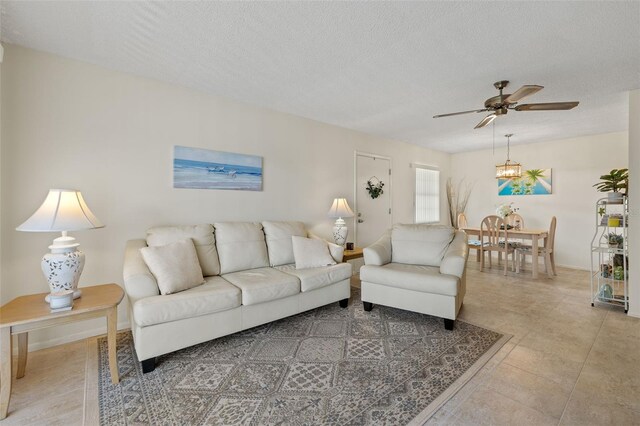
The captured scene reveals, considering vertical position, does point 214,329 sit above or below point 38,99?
below

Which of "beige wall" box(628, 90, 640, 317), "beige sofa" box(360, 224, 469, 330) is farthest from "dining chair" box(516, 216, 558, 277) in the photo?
"beige sofa" box(360, 224, 469, 330)

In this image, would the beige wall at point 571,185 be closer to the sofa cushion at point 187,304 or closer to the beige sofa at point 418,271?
the beige sofa at point 418,271

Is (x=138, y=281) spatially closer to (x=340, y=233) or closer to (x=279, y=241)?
(x=279, y=241)

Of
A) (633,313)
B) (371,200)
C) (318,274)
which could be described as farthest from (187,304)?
(633,313)

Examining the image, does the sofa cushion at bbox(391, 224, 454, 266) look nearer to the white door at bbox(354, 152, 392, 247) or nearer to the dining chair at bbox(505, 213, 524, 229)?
the white door at bbox(354, 152, 392, 247)

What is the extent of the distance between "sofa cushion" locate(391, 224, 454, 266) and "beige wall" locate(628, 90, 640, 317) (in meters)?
1.78

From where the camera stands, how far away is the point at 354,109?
12.0ft

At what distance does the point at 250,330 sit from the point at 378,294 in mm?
1315

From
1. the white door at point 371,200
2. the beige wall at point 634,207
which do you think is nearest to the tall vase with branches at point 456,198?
the white door at point 371,200

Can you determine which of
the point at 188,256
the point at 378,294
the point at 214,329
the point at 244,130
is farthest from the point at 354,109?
the point at 214,329

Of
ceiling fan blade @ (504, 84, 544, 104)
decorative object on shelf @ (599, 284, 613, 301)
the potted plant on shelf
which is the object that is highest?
ceiling fan blade @ (504, 84, 544, 104)

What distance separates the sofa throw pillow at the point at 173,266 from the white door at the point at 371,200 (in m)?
2.89

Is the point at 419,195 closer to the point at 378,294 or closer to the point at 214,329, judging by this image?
the point at 378,294

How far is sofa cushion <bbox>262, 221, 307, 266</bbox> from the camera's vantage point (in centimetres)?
313
